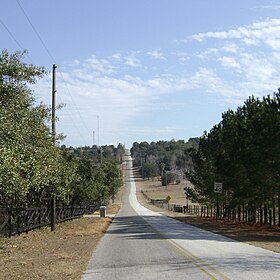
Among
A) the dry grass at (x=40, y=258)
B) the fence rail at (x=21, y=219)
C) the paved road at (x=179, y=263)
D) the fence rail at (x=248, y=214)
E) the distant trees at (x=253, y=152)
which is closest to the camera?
the paved road at (x=179, y=263)

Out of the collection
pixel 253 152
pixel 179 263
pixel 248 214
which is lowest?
pixel 248 214

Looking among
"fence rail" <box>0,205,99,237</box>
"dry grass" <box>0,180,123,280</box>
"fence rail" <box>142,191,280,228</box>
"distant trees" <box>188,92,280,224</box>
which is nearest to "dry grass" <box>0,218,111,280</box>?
"dry grass" <box>0,180,123,280</box>

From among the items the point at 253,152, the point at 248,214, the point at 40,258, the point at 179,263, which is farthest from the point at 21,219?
the point at 248,214

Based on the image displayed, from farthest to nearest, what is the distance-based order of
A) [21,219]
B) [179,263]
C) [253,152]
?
1. [253,152]
2. [21,219]
3. [179,263]

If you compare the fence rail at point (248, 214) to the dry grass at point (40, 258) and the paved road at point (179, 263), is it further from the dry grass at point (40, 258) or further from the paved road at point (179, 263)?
the dry grass at point (40, 258)

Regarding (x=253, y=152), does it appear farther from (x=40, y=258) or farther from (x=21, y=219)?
(x=40, y=258)

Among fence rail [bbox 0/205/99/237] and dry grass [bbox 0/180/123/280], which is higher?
fence rail [bbox 0/205/99/237]

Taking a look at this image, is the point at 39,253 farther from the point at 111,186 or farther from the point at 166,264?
the point at 111,186

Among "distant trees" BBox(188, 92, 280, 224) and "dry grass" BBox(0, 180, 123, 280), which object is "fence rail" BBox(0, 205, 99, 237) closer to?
"dry grass" BBox(0, 180, 123, 280)

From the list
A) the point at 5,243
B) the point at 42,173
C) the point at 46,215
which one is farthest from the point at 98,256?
the point at 46,215

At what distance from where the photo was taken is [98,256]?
1638cm

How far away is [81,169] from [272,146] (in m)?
32.4

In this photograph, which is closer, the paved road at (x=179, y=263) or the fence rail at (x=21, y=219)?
the paved road at (x=179, y=263)

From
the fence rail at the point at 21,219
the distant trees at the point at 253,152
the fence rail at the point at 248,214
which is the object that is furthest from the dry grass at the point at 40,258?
the fence rail at the point at 248,214
